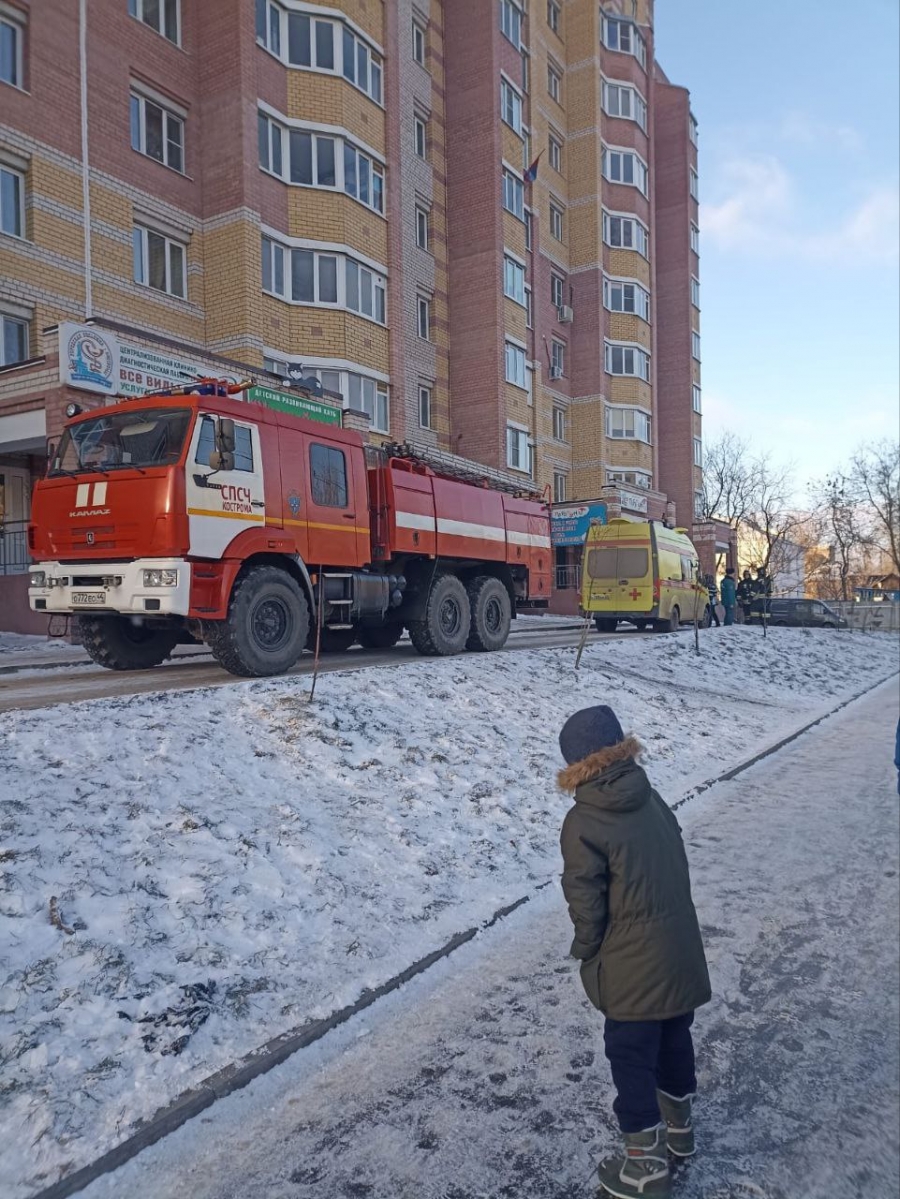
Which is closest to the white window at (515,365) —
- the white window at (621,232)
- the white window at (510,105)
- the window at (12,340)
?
the white window at (510,105)

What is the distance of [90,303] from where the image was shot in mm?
17438

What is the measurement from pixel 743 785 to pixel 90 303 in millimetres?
15951

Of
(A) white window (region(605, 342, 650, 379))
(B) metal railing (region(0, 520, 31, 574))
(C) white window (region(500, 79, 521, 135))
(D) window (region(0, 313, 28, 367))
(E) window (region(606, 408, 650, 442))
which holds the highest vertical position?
(C) white window (region(500, 79, 521, 135))

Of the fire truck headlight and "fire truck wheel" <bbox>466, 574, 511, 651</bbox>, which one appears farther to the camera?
"fire truck wheel" <bbox>466, 574, 511, 651</bbox>

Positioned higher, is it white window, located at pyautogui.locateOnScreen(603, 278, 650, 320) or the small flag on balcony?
the small flag on balcony

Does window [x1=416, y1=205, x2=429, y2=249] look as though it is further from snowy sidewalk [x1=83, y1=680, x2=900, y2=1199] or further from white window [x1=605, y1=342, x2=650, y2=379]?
snowy sidewalk [x1=83, y1=680, x2=900, y2=1199]

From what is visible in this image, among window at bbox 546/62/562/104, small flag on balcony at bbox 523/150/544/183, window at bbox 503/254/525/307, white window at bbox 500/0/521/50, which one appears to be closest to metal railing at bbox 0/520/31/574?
window at bbox 503/254/525/307

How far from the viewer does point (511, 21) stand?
3081 centimetres

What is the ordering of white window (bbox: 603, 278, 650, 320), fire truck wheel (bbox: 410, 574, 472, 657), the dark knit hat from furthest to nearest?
white window (bbox: 603, 278, 650, 320), fire truck wheel (bbox: 410, 574, 472, 657), the dark knit hat

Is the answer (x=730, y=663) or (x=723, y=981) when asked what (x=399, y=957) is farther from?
Result: (x=730, y=663)

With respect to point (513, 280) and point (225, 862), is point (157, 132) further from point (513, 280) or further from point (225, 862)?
point (225, 862)

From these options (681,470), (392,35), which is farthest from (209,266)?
(681,470)

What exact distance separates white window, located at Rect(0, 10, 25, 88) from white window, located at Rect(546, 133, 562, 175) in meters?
22.5

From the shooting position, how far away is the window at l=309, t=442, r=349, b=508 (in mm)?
9148
